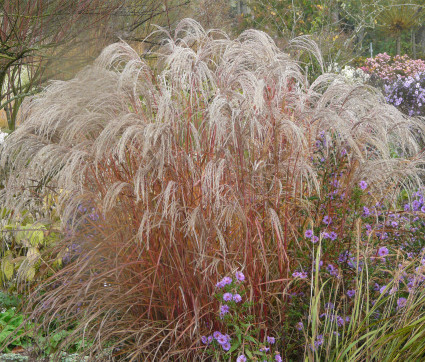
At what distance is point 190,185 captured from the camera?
113 inches

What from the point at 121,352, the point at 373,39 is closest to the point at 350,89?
the point at 121,352

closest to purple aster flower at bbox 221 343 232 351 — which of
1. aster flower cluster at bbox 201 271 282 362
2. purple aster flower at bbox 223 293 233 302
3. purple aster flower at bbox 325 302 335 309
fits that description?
aster flower cluster at bbox 201 271 282 362

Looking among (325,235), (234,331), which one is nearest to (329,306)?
(325,235)

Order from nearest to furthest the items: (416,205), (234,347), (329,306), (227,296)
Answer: (227,296) → (234,347) → (329,306) → (416,205)

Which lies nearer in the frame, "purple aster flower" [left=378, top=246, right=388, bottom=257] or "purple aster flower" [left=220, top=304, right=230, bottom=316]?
"purple aster flower" [left=220, top=304, right=230, bottom=316]

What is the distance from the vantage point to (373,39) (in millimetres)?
25500

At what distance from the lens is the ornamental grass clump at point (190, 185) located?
108 inches

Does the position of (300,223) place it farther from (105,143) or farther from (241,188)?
(105,143)

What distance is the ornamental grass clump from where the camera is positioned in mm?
2746

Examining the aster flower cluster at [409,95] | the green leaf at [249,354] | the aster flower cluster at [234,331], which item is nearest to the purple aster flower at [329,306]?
the aster flower cluster at [234,331]

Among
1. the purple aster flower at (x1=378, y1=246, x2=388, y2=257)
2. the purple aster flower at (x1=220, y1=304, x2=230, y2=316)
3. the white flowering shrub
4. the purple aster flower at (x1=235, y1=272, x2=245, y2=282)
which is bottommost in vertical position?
the white flowering shrub

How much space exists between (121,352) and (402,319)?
4.35 ft

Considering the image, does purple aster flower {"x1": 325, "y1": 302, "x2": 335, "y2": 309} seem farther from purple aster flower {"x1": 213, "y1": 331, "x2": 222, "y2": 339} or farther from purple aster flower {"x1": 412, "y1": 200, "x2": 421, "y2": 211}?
purple aster flower {"x1": 412, "y1": 200, "x2": 421, "y2": 211}

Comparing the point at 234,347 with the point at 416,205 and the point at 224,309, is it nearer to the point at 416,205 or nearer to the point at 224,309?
the point at 224,309
